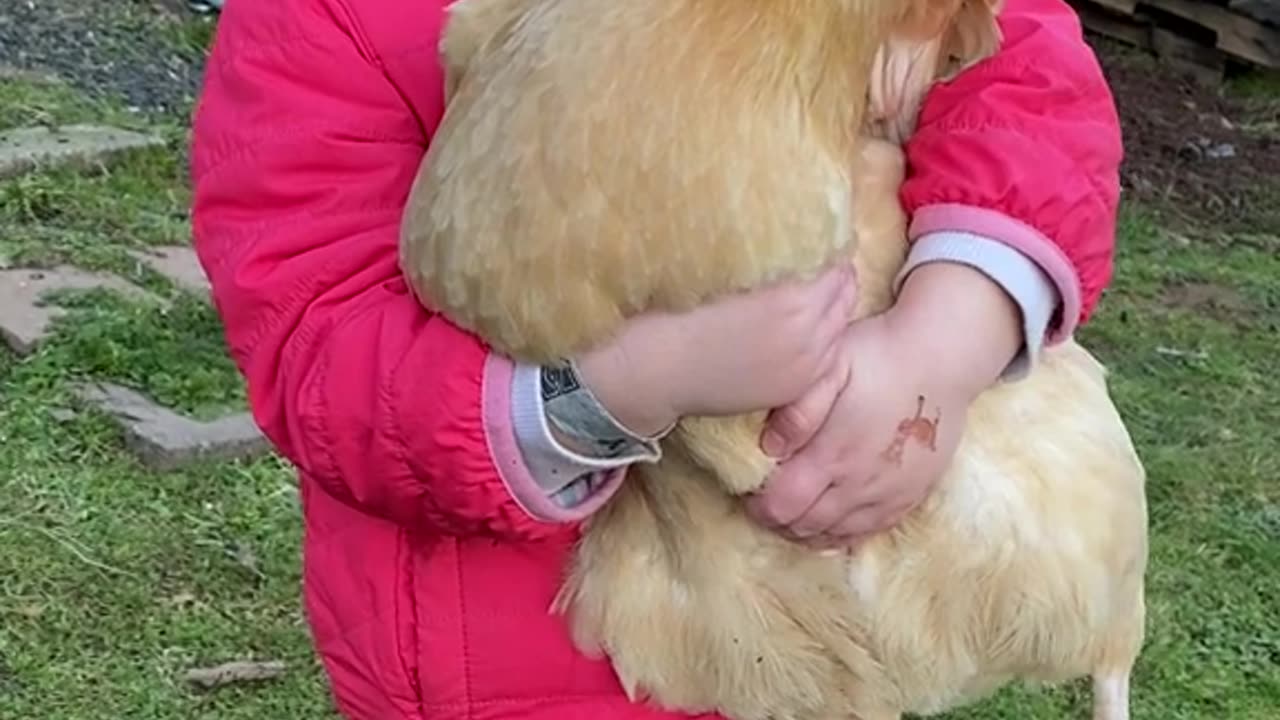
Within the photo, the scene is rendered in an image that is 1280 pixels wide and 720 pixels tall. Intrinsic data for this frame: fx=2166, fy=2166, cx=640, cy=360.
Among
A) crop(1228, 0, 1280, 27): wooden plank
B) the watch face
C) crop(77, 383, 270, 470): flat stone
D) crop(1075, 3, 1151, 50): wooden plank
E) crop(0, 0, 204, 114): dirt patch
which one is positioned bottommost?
crop(1075, 3, 1151, 50): wooden plank

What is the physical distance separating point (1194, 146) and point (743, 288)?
200 inches

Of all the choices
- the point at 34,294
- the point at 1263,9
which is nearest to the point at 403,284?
the point at 34,294

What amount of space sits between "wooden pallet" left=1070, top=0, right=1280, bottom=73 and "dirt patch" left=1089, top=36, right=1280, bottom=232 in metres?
0.07

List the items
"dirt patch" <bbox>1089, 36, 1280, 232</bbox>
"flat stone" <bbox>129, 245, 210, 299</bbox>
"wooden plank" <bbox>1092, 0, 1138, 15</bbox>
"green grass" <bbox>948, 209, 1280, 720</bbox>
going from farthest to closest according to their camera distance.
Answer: "wooden plank" <bbox>1092, 0, 1138, 15</bbox> < "dirt patch" <bbox>1089, 36, 1280, 232</bbox> < "flat stone" <bbox>129, 245, 210, 299</bbox> < "green grass" <bbox>948, 209, 1280, 720</bbox>

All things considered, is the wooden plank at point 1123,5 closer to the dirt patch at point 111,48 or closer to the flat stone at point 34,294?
the dirt patch at point 111,48

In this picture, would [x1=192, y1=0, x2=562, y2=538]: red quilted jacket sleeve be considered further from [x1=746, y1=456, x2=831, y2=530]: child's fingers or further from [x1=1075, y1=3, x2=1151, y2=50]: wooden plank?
[x1=1075, y1=3, x2=1151, y2=50]: wooden plank

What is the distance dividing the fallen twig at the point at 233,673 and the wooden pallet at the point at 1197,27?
15.5ft

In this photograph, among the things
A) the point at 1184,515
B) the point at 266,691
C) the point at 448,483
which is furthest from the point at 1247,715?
the point at 448,483

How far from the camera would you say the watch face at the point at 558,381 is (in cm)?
123

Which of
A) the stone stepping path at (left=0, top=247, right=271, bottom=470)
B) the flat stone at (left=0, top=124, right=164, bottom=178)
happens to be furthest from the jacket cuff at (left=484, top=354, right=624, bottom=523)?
the flat stone at (left=0, top=124, right=164, bottom=178)

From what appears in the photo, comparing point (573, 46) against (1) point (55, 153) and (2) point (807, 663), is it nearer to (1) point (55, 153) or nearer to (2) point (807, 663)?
(2) point (807, 663)

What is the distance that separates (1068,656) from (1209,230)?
4.03 metres

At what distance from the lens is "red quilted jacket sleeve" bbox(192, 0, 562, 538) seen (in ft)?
4.26

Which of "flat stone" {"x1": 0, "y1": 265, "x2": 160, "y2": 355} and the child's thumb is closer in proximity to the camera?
the child's thumb
